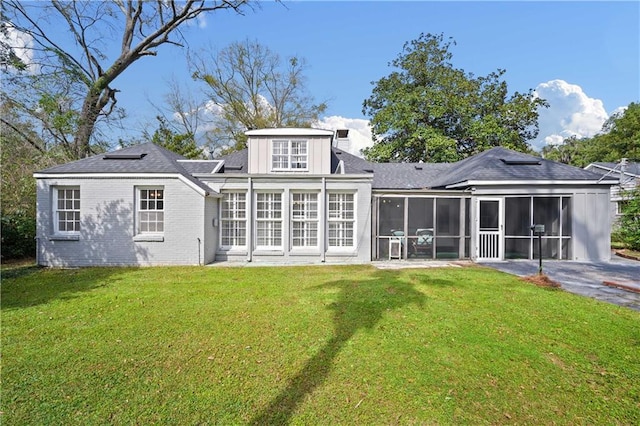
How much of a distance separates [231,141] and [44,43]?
14431 millimetres

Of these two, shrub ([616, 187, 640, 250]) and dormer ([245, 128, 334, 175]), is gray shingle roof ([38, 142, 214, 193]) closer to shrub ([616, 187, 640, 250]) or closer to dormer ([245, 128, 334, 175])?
dormer ([245, 128, 334, 175])

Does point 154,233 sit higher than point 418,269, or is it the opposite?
point 154,233

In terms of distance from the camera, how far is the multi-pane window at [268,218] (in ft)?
40.9

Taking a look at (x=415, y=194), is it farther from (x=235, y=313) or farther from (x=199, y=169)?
(x=199, y=169)

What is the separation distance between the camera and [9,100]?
15.3 meters

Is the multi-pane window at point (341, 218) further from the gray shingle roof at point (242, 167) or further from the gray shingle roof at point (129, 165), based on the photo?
the gray shingle roof at point (129, 165)

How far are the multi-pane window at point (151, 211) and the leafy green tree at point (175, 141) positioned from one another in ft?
56.7

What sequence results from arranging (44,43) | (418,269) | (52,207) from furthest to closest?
(44,43) < (52,207) < (418,269)

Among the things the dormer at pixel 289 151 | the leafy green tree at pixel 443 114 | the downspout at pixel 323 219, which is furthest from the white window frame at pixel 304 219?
the leafy green tree at pixel 443 114

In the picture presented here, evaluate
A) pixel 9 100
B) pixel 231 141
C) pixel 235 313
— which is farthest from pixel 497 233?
pixel 231 141

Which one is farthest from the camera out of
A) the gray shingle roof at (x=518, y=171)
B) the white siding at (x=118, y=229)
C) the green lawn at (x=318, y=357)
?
the gray shingle roof at (x=518, y=171)

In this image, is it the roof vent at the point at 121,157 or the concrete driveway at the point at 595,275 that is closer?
the concrete driveway at the point at 595,275

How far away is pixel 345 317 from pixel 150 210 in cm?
902

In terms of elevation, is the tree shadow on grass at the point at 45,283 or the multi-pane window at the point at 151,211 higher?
the multi-pane window at the point at 151,211
